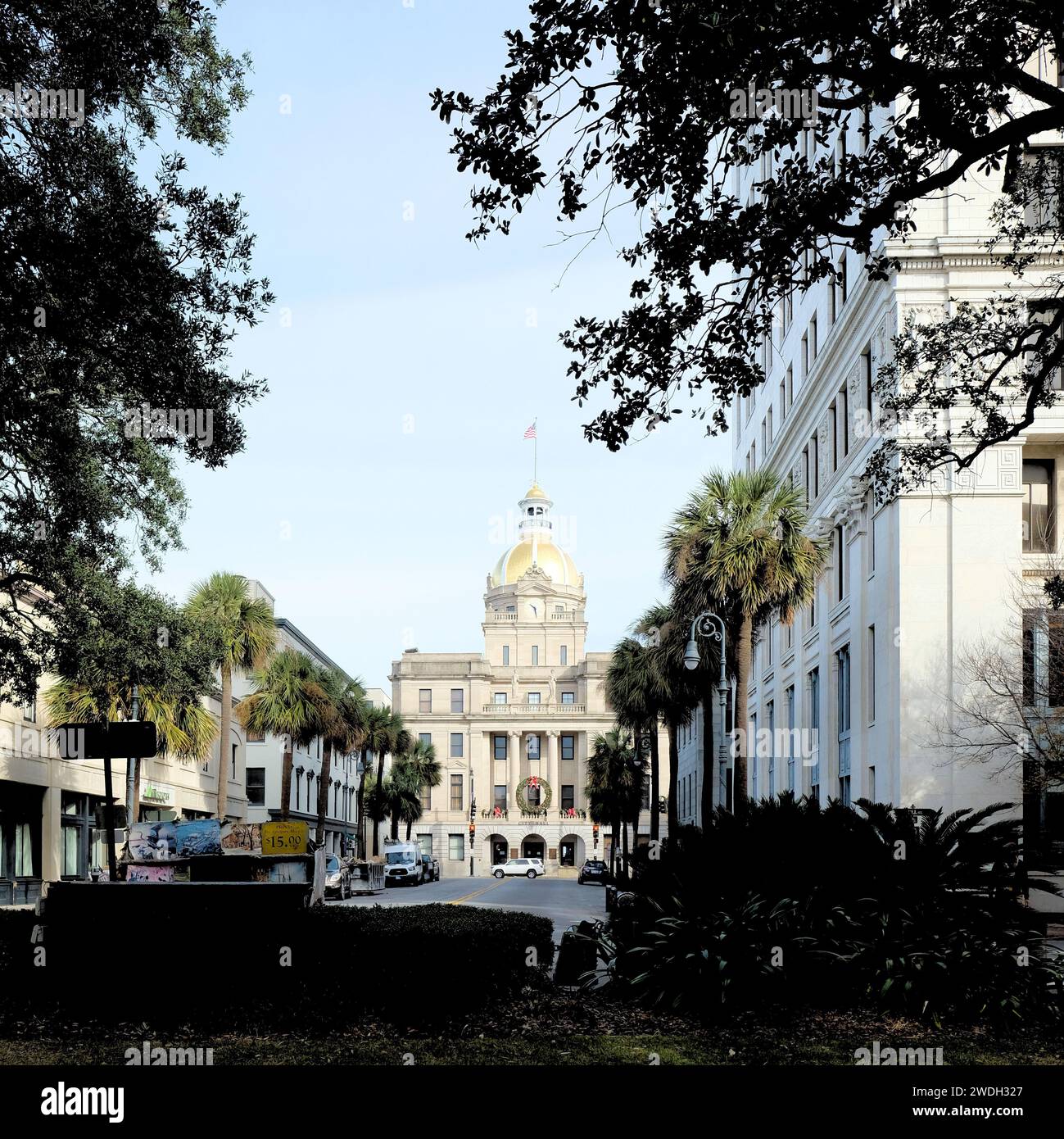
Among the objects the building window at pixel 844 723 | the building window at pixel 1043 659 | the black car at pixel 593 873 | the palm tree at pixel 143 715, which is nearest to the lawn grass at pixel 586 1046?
the building window at pixel 1043 659

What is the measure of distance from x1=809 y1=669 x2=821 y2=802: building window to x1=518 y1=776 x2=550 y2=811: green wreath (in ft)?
272

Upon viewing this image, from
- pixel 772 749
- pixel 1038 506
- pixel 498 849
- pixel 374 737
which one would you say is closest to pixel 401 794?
pixel 374 737

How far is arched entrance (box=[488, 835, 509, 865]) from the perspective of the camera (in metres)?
130

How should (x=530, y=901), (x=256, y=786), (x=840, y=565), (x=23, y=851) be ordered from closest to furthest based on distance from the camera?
(x=840, y=565) → (x=23, y=851) → (x=530, y=901) → (x=256, y=786)

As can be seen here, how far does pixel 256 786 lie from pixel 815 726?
172 ft

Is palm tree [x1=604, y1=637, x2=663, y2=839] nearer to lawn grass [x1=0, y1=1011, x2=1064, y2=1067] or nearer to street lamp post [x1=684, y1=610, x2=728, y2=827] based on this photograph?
street lamp post [x1=684, y1=610, x2=728, y2=827]

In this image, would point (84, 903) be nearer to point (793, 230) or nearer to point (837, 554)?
point (793, 230)

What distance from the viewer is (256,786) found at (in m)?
90.1

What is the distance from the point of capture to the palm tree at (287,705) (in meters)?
57.8

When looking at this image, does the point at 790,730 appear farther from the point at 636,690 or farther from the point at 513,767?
the point at 513,767

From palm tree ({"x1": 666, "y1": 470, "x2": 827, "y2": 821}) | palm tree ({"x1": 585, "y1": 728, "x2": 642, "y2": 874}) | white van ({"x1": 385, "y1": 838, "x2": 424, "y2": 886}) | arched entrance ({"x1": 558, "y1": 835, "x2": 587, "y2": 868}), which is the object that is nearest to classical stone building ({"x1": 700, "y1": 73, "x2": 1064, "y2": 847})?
palm tree ({"x1": 666, "y1": 470, "x2": 827, "y2": 821})

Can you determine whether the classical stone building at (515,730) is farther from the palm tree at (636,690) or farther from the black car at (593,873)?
the palm tree at (636,690)
